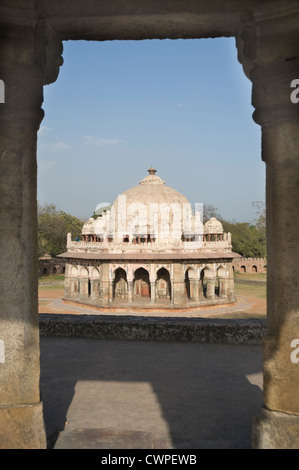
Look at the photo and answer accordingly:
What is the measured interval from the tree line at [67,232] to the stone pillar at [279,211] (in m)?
51.2

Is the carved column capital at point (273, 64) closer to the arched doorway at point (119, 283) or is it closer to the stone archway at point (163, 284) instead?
the stone archway at point (163, 284)

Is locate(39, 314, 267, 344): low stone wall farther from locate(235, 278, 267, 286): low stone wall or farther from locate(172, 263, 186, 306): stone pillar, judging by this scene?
locate(235, 278, 267, 286): low stone wall

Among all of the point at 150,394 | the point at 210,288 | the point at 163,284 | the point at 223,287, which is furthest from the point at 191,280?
the point at 150,394

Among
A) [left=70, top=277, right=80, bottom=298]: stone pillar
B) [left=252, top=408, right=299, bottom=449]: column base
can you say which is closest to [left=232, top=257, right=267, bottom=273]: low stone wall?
[left=70, top=277, right=80, bottom=298]: stone pillar

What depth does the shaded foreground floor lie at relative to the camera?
3.68 metres

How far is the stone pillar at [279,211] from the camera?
3031 mm

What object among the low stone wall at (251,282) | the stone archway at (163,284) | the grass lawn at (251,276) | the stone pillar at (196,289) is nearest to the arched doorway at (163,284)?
the stone archway at (163,284)

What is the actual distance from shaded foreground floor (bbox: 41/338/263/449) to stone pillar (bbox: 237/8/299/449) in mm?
672

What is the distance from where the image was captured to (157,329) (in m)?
7.42

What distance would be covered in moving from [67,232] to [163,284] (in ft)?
90.7

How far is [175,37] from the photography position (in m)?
3.53

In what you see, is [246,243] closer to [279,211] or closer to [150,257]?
[150,257]

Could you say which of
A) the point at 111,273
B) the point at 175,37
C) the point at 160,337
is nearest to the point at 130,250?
the point at 111,273
